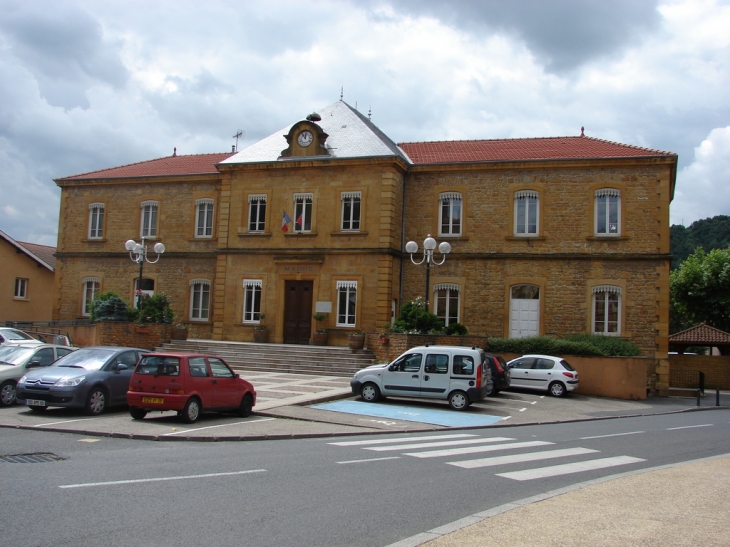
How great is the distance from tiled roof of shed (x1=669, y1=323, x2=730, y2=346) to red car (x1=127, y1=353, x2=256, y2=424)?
33.1 meters

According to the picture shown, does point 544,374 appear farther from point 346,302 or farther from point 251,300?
point 251,300

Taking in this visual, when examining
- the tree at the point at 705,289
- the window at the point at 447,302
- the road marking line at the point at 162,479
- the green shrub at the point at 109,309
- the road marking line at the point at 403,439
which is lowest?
the road marking line at the point at 403,439

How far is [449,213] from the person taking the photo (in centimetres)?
3073

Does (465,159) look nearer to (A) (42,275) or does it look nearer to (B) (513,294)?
(B) (513,294)

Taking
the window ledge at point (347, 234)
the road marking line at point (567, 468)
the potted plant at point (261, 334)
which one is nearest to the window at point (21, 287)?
the potted plant at point (261, 334)

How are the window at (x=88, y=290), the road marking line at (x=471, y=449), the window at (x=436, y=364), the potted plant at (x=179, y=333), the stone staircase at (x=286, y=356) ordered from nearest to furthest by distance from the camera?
the road marking line at (x=471, y=449), the window at (x=436, y=364), the stone staircase at (x=286, y=356), the potted plant at (x=179, y=333), the window at (x=88, y=290)

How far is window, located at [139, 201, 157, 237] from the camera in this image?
34906mm

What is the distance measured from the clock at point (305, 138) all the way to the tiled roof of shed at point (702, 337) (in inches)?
950

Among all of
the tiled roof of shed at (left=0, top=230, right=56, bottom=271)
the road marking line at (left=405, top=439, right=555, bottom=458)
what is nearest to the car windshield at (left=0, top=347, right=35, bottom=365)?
the road marking line at (left=405, top=439, right=555, bottom=458)

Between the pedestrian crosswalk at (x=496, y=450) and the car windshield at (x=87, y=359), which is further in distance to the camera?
the car windshield at (x=87, y=359)

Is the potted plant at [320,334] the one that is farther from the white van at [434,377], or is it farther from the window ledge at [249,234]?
the white van at [434,377]

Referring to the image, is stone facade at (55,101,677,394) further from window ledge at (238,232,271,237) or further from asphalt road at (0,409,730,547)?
asphalt road at (0,409,730,547)

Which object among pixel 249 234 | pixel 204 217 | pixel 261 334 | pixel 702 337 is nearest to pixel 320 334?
pixel 261 334

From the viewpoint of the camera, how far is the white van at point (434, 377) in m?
18.7
